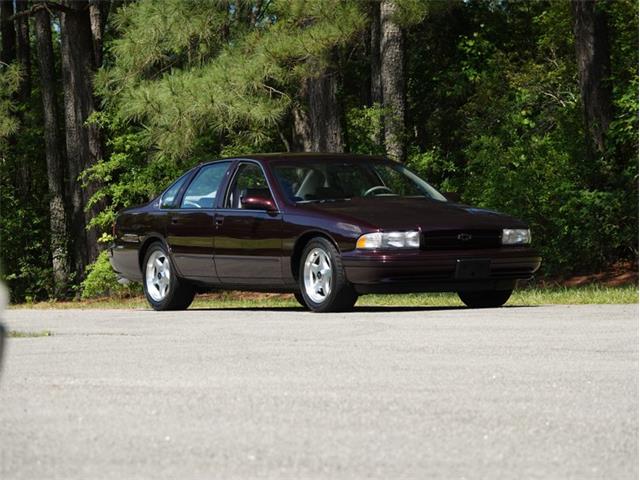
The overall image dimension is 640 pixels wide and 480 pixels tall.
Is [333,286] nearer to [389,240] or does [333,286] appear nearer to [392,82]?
[389,240]

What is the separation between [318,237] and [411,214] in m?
0.91

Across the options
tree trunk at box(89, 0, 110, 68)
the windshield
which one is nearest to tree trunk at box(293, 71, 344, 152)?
the windshield

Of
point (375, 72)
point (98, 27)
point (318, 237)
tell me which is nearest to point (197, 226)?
point (318, 237)

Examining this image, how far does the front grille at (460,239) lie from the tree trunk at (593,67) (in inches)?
438

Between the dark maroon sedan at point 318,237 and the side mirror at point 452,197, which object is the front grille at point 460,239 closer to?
the dark maroon sedan at point 318,237

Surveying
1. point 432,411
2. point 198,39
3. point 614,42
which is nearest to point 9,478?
point 432,411

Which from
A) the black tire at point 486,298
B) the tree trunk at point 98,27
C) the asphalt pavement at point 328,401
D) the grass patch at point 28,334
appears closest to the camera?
the asphalt pavement at point 328,401

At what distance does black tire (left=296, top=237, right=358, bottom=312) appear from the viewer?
1452 cm

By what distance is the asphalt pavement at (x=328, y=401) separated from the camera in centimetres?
624

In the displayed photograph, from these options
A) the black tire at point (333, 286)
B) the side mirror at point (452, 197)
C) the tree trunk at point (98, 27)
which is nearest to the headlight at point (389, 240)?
the black tire at point (333, 286)

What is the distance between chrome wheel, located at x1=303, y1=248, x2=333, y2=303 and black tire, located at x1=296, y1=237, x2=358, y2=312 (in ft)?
0.07

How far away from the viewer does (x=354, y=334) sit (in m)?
12.2

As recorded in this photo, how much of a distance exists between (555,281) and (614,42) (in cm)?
1492

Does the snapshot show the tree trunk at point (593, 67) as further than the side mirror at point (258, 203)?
Yes
